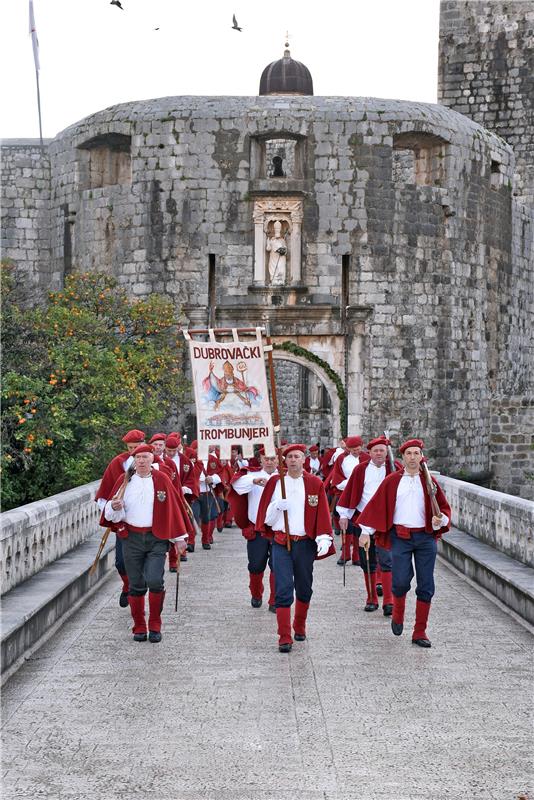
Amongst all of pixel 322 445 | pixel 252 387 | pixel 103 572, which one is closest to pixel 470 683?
pixel 252 387

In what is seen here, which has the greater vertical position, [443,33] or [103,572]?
[443,33]

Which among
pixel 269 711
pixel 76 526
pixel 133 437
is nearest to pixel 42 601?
pixel 133 437

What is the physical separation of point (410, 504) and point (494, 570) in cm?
226

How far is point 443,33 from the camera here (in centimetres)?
3275

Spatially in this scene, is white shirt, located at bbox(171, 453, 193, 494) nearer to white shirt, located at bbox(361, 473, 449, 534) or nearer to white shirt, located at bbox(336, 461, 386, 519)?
white shirt, located at bbox(336, 461, 386, 519)

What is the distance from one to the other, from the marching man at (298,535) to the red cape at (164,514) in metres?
0.62

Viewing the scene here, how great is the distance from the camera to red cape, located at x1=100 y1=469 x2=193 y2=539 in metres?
9.23

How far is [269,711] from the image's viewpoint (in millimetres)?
6953

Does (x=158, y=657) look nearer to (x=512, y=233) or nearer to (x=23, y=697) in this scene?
(x=23, y=697)

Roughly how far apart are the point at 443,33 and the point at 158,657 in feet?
90.2

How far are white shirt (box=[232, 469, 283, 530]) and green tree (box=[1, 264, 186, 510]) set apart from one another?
568 cm

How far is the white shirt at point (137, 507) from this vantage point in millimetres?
9305

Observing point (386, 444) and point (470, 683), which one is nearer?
point (470, 683)

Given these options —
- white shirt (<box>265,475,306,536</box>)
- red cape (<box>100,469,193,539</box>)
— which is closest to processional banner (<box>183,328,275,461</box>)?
white shirt (<box>265,475,306,536</box>)
